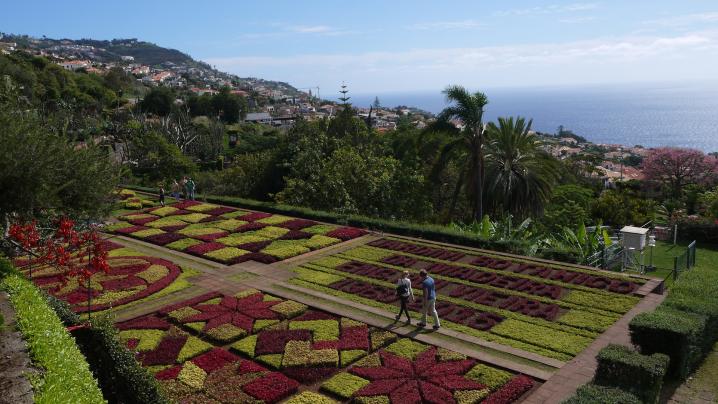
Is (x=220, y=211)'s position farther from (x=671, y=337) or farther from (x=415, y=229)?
(x=671, y=337)

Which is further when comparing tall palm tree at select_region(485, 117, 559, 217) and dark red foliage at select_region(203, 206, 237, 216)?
dark red foliage at select_region(203, 206, 237, 216)

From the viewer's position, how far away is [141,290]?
19.2 m

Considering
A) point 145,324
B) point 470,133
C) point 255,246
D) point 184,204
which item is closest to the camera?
point 145,324

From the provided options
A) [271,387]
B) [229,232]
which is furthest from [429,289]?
[229,232]

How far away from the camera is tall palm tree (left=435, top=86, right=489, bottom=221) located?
29859 mm

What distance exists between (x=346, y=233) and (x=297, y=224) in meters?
3.35

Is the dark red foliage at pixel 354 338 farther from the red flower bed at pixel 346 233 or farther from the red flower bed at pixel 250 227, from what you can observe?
the red flower bed at pixel 250 227

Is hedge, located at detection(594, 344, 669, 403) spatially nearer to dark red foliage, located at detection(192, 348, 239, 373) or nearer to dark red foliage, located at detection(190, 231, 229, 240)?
dark red foliage, located at detection(192, 348, 239, 373)

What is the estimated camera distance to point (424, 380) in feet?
41.9

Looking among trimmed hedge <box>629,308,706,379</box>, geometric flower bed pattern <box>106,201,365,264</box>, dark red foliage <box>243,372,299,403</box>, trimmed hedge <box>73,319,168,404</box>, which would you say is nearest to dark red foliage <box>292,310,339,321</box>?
dark red foliage <box>243,372,299,403</box>

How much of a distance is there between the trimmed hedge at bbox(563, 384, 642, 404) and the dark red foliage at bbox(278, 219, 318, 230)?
19922mm

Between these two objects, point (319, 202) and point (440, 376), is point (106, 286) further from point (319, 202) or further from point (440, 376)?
point (319, 202)

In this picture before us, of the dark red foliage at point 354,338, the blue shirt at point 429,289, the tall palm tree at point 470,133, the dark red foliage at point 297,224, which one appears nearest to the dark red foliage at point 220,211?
the dark red foliage at point 297,224

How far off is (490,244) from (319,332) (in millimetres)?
11846
